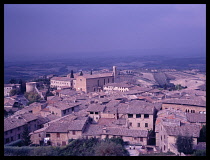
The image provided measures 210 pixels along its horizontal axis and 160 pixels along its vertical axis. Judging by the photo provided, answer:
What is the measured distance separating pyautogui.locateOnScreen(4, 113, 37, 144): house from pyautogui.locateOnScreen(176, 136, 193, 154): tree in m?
8.82

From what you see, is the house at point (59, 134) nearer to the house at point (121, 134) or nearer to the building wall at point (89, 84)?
the house at point (121, 134)

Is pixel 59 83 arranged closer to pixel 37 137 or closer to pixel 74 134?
pixel 37 137

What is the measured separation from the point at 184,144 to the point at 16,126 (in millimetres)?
9102

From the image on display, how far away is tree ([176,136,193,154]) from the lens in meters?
9.70

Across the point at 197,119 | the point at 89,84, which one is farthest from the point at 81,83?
the point at 197,119

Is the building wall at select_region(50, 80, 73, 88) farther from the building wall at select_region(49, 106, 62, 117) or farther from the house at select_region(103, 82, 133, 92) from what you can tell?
the building wall at select_region(49, 106, 62, 117)

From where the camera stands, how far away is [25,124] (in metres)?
14.5

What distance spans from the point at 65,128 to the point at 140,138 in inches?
158

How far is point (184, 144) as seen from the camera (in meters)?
9.88

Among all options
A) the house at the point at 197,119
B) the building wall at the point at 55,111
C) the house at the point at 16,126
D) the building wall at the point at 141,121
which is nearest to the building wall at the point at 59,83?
the building wall at the point at 55,111

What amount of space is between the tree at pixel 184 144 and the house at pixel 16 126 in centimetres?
882

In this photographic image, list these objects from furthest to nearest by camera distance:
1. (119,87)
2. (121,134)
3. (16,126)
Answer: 1. (119,87)
2. (16,126)
3. (121,134)
